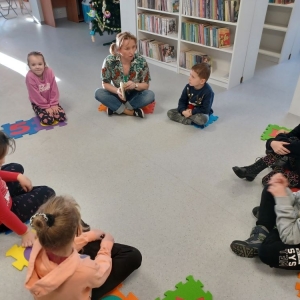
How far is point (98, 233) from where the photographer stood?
128 cm

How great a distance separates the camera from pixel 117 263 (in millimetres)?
1257

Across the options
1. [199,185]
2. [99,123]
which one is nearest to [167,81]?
[99,123]

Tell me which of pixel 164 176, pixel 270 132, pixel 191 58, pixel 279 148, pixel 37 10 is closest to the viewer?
pixel 279 148

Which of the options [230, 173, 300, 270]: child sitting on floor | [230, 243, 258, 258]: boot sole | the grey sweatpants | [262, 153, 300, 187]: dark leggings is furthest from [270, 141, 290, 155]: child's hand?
the grey sweatpants

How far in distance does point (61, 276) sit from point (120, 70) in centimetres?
197

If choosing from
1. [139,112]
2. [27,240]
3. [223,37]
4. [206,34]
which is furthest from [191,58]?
[27,240]

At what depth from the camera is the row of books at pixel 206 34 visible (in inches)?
117

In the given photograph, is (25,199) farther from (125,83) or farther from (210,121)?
(210,121)

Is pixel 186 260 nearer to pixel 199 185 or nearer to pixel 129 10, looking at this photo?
pixel 199 185

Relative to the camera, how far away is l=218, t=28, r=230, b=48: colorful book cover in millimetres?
2949

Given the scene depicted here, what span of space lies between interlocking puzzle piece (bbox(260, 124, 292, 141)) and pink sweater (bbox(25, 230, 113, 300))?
1.72m

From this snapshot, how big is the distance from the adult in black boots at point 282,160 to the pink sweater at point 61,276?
1.15 meters

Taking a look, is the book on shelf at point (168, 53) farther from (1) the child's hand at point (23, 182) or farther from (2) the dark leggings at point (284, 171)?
(1) the child's hand at point (23, 182)

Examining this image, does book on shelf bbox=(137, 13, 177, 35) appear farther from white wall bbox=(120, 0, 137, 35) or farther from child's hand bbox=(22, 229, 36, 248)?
child's hand bbox=(22, 229, 36, 248)
